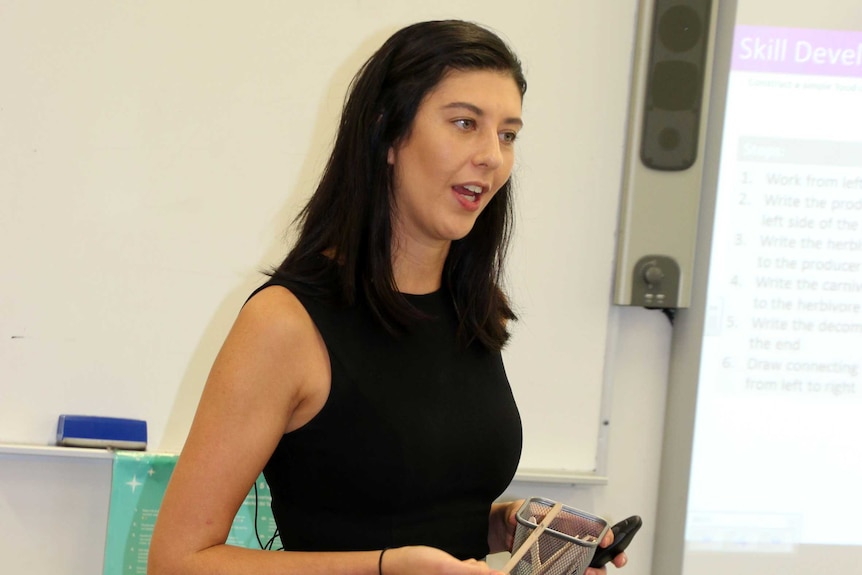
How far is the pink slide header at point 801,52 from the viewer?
229 centimetres

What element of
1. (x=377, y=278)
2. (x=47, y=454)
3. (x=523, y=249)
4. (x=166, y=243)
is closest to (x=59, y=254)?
(x=166, y=243)

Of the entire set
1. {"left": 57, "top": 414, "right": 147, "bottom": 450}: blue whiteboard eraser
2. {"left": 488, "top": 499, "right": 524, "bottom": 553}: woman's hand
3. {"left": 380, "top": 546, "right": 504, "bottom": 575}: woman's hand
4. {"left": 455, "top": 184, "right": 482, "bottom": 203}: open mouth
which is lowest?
{"left": 57, "top": 414, "right": 147, "bottom": 450}: blue whiteboard eraser

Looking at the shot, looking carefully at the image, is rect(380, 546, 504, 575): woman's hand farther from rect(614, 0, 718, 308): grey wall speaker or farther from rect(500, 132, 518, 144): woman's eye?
rect(614, 0, 718, 308): grey wall speaker

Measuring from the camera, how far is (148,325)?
7.11ft

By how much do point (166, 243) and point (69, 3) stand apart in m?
0.57

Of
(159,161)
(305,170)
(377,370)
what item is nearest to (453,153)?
(377,370)

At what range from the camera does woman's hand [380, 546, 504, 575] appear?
0.99 metres

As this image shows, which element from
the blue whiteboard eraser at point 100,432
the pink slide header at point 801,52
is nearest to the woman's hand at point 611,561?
the blue whiteboard eraser at point 100,432

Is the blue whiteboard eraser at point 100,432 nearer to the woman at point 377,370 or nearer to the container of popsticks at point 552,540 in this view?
the woman at point 377,370

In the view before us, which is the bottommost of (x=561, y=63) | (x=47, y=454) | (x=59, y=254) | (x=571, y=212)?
(x=47, y=454)

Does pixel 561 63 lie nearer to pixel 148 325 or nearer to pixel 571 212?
pixel 571 212

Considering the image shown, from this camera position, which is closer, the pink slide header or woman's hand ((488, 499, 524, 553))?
woman's hand ((488, 499, 524, 553))

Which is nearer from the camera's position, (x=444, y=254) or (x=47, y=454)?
(x=444, y=254)

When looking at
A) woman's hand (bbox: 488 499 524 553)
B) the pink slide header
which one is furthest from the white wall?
woman's hand (bbox: 488 499 524 553)
